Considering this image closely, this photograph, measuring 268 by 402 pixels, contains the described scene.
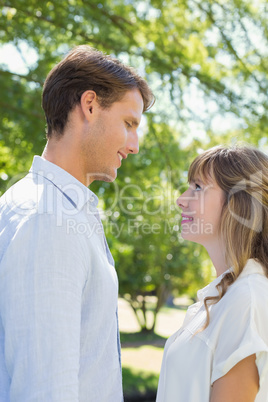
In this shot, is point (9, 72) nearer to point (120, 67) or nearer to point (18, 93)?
point (18, 93)

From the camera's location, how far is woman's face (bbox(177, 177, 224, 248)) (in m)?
1.96

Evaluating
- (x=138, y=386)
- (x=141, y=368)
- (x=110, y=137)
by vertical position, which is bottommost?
(x=141, y=368)

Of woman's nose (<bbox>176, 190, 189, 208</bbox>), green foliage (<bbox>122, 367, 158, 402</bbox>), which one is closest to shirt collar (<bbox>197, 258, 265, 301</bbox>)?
woman's nose (<bbox>176, 190, 189, 208</bbox>)

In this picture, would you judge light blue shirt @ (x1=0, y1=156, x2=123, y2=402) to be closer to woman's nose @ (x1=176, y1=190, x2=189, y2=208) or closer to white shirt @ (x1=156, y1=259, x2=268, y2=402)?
white shirt @ (x1=156, y1=259, x2=268, y2=402)

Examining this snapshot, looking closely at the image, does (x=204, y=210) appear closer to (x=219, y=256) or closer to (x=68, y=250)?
(x=219, y=256)

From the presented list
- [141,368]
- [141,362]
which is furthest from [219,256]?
[141,362]

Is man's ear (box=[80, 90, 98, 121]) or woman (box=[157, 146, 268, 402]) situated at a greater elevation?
man's ear (box=[80, 90, 98, 121])

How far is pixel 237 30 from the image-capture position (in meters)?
6.22

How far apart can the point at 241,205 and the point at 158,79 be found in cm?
447

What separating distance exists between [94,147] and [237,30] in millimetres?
5279

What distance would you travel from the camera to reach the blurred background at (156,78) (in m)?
5.84

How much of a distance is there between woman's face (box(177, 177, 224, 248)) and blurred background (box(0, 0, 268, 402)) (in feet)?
12.3

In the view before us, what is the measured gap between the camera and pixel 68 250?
1.21 m

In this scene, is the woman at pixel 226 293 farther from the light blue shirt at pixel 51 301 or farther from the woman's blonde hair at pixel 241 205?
the light blue shirt at pixel 51 301
